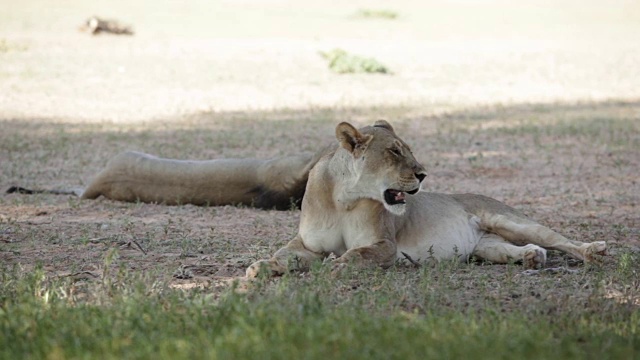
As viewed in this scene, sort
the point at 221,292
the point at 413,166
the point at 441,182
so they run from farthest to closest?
1. the point at 441,182
2. the point at 413,166
3. the point at 221,292

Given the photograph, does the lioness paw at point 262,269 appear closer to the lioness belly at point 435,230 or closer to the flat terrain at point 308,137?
the flat terrain at point 308,137

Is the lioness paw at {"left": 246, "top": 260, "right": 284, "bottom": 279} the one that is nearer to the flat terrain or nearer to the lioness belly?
the flat terrain

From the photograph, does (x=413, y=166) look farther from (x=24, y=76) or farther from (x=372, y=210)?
(x=24, y=76)

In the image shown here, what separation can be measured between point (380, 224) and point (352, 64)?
42.2ft

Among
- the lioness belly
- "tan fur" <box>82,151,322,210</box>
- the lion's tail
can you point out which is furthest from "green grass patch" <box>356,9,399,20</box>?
the lioness belly

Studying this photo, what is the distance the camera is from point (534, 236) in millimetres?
7297

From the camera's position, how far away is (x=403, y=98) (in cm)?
1770

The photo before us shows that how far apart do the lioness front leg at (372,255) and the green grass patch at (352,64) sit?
12.7 metres

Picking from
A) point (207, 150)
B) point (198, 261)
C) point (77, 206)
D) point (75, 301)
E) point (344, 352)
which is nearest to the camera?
point (344, 352)

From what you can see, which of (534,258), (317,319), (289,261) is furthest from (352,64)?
(317,319)

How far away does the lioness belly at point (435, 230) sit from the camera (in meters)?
7.04

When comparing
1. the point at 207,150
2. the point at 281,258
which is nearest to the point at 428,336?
the point at 281,258

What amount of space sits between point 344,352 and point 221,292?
1.77 metres

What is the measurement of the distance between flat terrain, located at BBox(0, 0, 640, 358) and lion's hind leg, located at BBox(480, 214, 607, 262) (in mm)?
127
